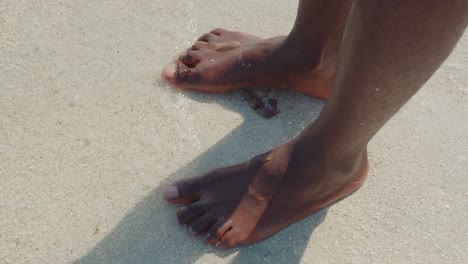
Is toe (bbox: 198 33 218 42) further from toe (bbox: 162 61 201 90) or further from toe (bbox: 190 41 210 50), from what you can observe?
toe (bbox: 162 61 201 90)

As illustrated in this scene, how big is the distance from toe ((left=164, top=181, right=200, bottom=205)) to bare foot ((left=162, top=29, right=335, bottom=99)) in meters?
0.39

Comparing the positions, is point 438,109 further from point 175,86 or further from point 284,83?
point 175,86

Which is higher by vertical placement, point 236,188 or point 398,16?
point 398,16

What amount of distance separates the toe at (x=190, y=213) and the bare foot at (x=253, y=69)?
0.45m

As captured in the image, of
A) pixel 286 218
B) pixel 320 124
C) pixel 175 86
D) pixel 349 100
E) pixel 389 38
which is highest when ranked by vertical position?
pixel 389 38

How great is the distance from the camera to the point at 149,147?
1657mm

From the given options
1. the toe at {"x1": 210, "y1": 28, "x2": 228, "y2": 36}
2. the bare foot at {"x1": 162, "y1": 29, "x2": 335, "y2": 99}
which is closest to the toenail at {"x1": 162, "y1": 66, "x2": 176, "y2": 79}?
the bare foot at {"x1": 162, "y1": 29, "x2": 335, "y2": 99}

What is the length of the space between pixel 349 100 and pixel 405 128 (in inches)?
25.4

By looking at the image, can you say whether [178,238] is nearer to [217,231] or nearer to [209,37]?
[217,231]

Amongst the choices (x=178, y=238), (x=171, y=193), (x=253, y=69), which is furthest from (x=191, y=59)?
(x=178, y=238)

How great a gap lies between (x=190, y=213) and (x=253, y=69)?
0.54 metres

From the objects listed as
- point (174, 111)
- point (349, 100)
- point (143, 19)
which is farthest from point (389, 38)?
point (143, 19)

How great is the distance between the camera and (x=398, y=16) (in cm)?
98

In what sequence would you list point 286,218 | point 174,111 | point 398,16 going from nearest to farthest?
point 398,16 → point 286,218 → point 174,111
